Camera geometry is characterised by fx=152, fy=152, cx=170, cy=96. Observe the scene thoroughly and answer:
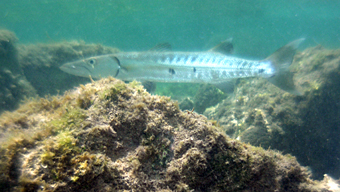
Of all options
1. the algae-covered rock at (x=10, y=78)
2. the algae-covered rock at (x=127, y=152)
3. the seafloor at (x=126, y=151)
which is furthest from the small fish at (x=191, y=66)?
the algae-covered rock at (x=10, y=78)

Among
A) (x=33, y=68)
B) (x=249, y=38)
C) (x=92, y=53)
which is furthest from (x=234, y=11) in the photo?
(x=33, y=68)

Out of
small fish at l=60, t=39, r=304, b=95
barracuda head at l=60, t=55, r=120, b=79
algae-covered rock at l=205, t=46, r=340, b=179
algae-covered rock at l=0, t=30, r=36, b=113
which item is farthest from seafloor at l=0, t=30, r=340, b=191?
Result: algae-covered rock at l=0, t=30, r=36, b=113

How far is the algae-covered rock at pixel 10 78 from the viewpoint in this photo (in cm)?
738

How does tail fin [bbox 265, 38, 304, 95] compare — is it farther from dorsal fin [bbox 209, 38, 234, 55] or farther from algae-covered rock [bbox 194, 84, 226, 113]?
algae-covered rock [bbox 194, 84, 226, 113]

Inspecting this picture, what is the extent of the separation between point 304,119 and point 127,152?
23.9 feet

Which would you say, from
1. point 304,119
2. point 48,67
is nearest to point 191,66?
point 304,119

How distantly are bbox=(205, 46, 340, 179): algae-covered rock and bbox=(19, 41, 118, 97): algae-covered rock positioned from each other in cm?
859

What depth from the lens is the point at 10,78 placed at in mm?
7734

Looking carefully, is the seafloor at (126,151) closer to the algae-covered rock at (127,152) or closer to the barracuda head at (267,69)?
the algae-covered rock at (127,152)

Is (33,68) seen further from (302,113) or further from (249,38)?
(249,38)

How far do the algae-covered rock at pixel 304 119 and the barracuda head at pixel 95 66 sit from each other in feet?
17.9

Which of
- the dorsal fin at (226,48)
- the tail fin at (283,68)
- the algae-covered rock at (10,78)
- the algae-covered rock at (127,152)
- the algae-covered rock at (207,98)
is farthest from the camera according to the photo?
the algae-covered rock at (207,98)

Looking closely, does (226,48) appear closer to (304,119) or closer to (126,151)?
(304,119)

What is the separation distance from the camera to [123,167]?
1699mm
